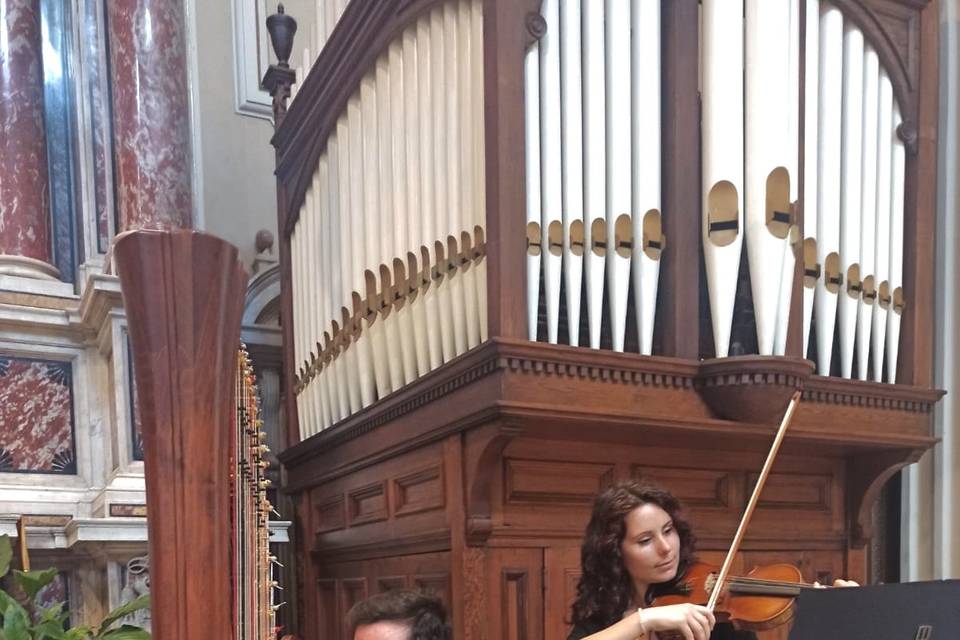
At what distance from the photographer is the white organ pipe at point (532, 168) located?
2420 millimetres

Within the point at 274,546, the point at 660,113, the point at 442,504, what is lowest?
the point at 274,546

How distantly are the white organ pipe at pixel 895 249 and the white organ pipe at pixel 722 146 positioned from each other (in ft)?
2.41

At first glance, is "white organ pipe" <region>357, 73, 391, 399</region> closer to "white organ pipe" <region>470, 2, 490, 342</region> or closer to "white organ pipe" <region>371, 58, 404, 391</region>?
"white organ pipe" <region>371, 58, 404, 391</region>

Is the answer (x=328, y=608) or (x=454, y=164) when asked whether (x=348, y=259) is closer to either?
(x=454, y=164)

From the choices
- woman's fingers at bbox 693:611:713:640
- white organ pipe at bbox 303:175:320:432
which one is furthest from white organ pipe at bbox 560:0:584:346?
white organ pipe at bbox 303:175:320:432

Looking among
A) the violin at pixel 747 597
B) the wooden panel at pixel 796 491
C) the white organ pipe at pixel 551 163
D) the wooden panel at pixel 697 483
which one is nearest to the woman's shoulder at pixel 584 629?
the violin at pixel 747 597

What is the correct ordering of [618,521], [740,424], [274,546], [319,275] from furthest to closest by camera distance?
[274,546] → [319,275] → [740,424] → [618,521]

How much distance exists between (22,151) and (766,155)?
321cm

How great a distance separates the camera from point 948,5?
3680mm

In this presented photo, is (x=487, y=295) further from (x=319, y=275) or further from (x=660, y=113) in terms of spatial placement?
(x=319, y=275)

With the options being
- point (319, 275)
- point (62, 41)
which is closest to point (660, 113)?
point (319, 275)

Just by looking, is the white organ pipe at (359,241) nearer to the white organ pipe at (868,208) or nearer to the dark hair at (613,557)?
the dark hair at (613,557)

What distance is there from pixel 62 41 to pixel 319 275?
185cm

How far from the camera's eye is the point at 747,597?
2.19 m
